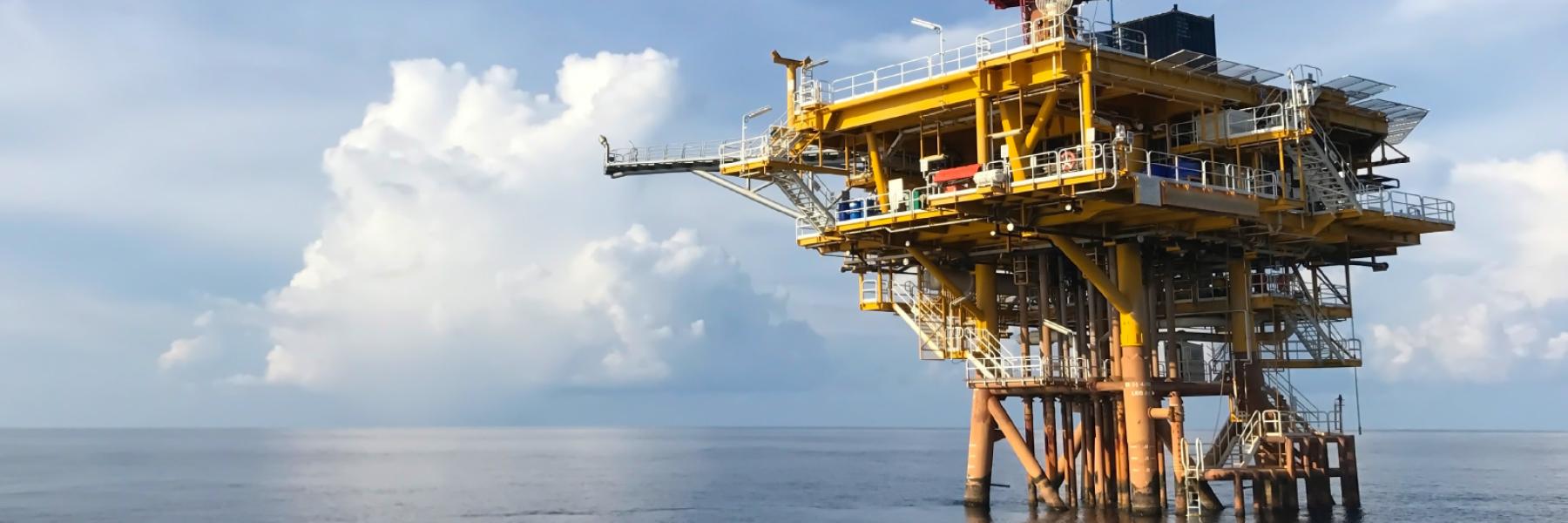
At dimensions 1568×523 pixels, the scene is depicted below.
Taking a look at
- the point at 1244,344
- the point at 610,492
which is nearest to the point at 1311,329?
the point at 1244,344

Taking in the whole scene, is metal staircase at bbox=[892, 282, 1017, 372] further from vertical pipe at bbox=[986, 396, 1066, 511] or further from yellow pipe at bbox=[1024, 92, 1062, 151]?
yellow pipe at bbox=[1024, 92, 1062, 151]

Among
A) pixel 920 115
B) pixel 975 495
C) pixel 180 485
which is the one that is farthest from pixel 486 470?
pixel 920 115

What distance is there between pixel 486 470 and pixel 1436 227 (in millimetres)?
79711

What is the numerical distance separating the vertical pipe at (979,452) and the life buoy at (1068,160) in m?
10.7

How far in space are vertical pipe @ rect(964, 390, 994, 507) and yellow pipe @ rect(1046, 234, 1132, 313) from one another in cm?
590

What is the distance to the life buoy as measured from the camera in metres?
35.3

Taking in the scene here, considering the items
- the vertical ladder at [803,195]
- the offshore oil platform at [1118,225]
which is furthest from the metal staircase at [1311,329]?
the vertical ladder at [803,195]

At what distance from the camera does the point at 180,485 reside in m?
87.9

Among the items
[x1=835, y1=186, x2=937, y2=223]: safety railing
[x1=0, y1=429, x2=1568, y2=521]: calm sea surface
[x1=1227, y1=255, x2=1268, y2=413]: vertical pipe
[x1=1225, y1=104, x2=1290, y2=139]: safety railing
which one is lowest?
[x1=0, y1=429, x2=1568, y2=521]: calm sea surface

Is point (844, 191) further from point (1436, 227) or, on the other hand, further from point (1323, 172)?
point (1436, 227)

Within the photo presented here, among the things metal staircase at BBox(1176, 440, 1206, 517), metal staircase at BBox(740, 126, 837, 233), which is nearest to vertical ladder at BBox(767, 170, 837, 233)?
metal staircase at BBox(740, 126, 837, 233)

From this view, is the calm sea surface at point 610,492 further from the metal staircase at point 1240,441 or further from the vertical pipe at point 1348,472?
the metal staircase at point 1240,441

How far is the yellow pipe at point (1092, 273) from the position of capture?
129 ft

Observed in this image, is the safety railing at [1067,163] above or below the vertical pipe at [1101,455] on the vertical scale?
above
